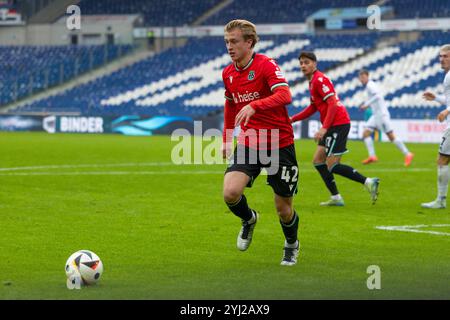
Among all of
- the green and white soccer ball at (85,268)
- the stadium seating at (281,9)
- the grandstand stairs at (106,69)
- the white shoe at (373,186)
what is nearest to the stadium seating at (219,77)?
the grandstand stairs at (106,69)

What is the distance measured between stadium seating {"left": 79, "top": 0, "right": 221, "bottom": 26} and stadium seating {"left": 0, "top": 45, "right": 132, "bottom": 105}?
253cm

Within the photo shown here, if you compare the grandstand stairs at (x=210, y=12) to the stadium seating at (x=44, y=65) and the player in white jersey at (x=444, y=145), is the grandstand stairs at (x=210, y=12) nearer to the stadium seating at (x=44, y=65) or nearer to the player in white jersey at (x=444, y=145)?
the stadium seating at (x=44, y=65)

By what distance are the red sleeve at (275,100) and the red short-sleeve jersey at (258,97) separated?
0.18 meters

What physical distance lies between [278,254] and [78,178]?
1021cm

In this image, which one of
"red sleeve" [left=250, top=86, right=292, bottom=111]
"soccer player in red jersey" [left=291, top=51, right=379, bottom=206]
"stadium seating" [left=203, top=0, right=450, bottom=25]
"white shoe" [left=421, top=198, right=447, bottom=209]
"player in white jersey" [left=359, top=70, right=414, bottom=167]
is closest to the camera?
"red sleeve" [left=250, top=86, right=292, bottom=111]

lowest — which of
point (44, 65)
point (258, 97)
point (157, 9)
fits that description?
point (258, 97)

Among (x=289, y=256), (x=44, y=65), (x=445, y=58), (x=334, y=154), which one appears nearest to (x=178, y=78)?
(x=44, y=65)

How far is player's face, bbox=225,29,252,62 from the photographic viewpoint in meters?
9.61

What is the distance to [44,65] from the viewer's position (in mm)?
58625

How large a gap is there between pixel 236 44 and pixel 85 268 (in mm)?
2809

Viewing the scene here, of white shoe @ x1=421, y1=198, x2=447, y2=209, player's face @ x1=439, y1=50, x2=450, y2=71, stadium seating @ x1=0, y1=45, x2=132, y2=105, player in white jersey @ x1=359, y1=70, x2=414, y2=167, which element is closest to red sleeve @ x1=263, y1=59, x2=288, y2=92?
player's face @ x1=439, y1=50, x2=450, y2=71

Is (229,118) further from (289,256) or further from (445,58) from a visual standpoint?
(445,58)

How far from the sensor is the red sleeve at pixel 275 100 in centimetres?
927

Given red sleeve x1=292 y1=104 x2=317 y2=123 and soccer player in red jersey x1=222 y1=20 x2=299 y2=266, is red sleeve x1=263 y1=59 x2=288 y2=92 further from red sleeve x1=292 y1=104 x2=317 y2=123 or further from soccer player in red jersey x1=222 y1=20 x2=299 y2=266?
red sleeve x1=292 y1=104 x2=317 y2=123
